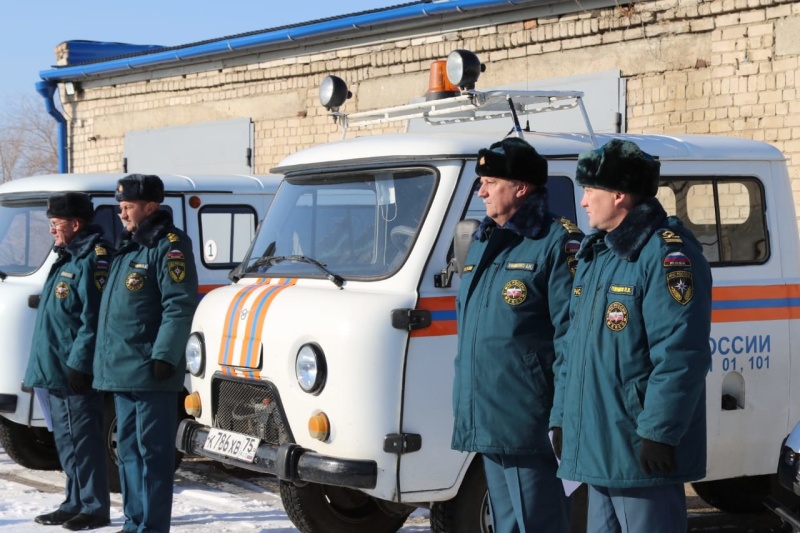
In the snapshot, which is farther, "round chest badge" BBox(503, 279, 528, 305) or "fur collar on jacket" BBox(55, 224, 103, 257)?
"fur collar on jacket" BBox(55, 224, 103, 257)

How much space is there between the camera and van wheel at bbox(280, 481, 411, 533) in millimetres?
6344

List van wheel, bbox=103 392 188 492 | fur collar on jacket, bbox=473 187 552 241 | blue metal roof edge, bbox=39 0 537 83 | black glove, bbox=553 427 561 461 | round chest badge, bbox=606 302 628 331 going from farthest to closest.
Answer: blue metal roof edge, bbox=39 0 537 83, van wheel, bbox=103 392 188 492, fur collar on jacket, bbox=473 187 552 241, black glove, bbox=553 427 561 461, round chest badge, bbox=606 302 628 331

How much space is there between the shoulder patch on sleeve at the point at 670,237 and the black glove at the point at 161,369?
2.94 meters

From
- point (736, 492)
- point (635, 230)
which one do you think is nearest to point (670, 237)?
point (635, 230)

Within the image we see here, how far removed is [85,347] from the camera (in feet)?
22.2

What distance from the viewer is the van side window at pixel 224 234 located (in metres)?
8.97

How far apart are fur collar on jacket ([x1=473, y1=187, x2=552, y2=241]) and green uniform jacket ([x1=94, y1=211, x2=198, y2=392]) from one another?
6.69 ft

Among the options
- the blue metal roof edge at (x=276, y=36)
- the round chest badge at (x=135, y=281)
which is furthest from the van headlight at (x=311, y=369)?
the blue metal roof edge at (x=276, y=36)

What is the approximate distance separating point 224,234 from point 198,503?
2.16m

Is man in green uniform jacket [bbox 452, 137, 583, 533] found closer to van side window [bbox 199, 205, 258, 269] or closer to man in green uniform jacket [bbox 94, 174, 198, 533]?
man in green uniform jacket [bbox 94, 174, 198, 533]

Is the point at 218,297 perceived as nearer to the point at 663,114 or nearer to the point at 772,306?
the point at 772,306

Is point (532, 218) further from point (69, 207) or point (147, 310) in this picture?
point (69, 207)

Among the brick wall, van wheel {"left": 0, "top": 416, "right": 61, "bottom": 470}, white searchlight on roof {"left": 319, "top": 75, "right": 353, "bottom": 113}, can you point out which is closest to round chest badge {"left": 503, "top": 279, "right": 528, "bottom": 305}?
white searchlight on roof {"left": 319, "top": 75, "right": 353, "bottom": 113}

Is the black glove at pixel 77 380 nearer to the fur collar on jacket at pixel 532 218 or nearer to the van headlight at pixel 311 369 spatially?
the van headlight at pixel 311 369
